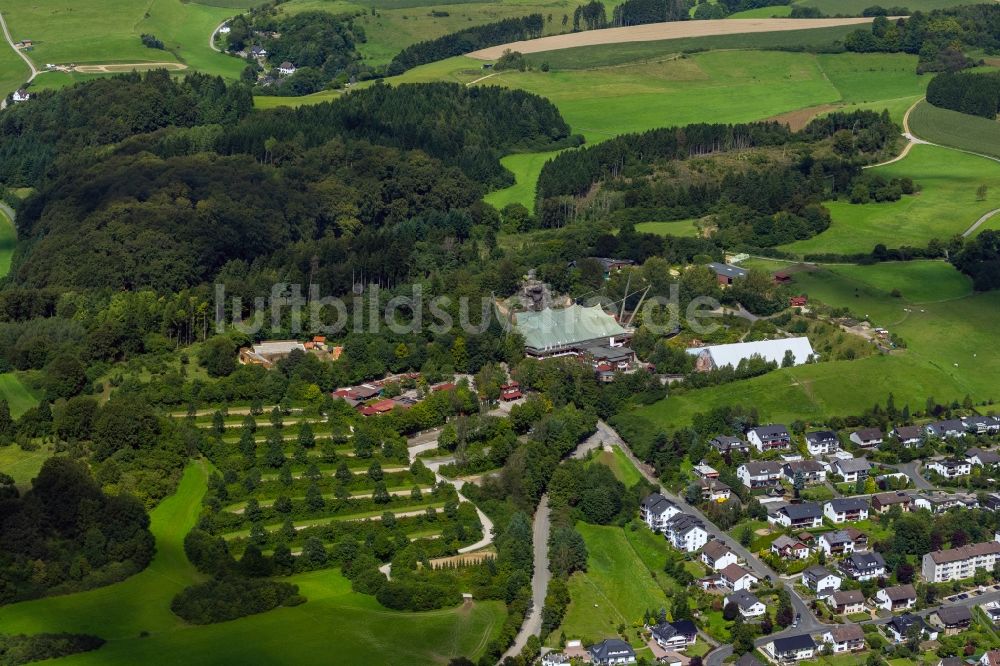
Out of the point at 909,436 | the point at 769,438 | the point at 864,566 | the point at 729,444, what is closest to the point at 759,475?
the point at 729,444

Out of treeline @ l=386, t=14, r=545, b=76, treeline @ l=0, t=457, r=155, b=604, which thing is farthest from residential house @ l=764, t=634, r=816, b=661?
treeline @ l=386, t=14, r=545, b=76

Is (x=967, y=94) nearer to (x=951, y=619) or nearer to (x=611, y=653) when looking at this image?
(x=951, y=619)

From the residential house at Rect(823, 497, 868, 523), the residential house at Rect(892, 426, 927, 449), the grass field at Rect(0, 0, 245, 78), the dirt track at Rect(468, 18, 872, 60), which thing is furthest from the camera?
the dirt track at Rect(468, 18, 872, 60)

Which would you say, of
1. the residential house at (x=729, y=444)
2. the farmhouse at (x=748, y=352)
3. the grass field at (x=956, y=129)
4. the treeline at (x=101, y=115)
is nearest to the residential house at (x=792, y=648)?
the residential house at (x=729, y=444)

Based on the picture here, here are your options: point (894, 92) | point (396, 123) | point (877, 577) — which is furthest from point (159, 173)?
point (894, 92)

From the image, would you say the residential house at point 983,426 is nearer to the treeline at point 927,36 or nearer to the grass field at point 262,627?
the grass field at point 262,627

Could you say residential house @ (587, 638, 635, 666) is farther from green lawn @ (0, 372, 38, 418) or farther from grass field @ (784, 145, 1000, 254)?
grass field @ (784, 145, 1000, 254)

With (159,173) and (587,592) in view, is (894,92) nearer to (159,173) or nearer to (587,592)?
(159,173)
